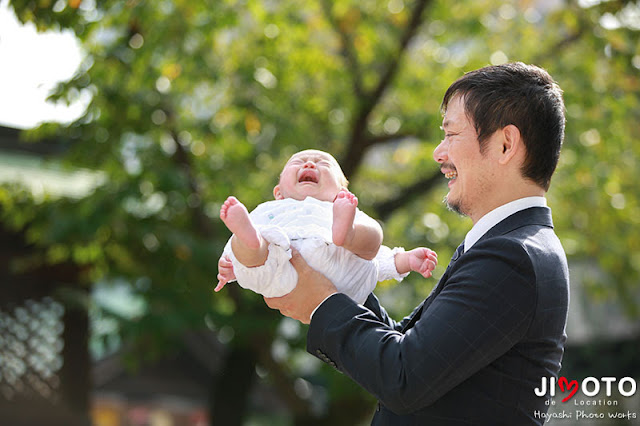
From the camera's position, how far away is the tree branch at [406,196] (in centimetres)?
748

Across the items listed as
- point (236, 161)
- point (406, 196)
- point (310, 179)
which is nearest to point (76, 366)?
point (236, 161)

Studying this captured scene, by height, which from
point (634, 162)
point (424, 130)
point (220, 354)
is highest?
point (424, 130)

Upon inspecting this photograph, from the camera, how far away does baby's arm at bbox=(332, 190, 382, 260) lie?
148 centimetres

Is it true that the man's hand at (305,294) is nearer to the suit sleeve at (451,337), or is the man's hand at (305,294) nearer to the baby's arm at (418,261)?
the suit sleeve at (451,337)

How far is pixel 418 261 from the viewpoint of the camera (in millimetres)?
1717

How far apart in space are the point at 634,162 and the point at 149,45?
596cm

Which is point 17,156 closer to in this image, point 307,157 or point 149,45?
point 149,45

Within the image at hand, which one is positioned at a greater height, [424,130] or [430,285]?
[424,130]

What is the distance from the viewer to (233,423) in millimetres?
7395

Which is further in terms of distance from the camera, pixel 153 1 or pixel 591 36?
pixel 591 36

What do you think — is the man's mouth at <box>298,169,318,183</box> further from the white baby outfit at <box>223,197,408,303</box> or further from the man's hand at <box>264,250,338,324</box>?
the man's hand at <box>264,250,338,324</box>

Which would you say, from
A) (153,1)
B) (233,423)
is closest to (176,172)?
(153,1)

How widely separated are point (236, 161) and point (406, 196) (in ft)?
6.08

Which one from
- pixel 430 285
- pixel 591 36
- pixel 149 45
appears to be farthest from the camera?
pixel 430 285
